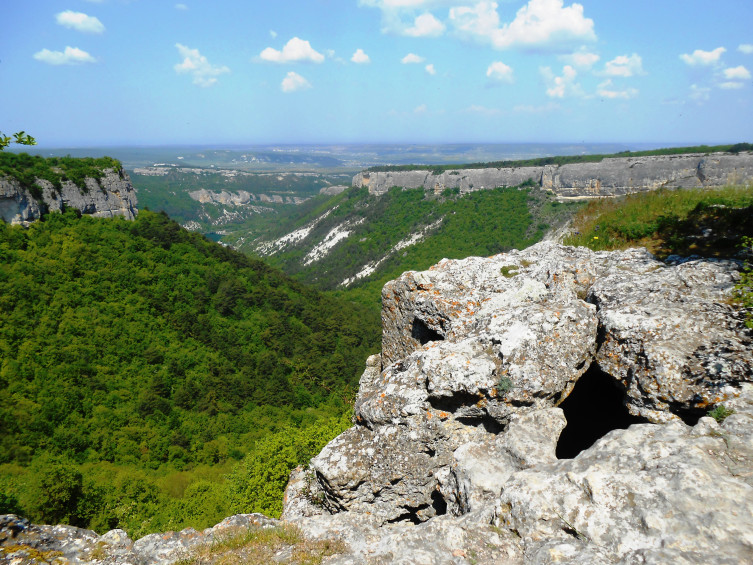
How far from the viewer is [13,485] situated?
59.7 ft

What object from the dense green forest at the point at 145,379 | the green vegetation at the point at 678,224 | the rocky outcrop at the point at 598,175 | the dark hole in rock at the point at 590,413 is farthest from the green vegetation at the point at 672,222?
the rocky outcrop at the point at 598,175

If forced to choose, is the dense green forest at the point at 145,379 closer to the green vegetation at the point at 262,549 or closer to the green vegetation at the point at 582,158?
the green vegetation at the point at 262,549

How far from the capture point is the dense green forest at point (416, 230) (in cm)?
7181

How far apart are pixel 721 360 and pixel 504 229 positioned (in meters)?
72.5

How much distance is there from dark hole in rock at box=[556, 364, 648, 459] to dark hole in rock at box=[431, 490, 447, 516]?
103 inches

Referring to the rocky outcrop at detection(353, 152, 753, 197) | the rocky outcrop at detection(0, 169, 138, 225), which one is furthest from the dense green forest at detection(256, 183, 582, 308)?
the rocky outcrop at detection(0, 169, 138, 225)

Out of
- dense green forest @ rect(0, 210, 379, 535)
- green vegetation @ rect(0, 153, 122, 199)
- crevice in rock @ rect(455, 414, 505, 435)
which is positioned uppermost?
green vegetation @ rect(0, 153, 122, 199)

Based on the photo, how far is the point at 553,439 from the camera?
5.46 meters

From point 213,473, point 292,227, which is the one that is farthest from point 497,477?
point 292,227

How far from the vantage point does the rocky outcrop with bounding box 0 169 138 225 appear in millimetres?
29969

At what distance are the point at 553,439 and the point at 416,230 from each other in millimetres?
88103

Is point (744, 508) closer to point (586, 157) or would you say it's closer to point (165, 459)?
point (165, 459)

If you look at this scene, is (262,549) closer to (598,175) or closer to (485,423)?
(485,423)

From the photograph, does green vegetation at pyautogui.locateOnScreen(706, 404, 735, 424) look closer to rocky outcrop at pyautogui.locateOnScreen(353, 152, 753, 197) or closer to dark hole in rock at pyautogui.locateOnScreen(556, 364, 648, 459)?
dark hole in rock at pyautogui.locateOnScreen(556, 364, 648, 459)
